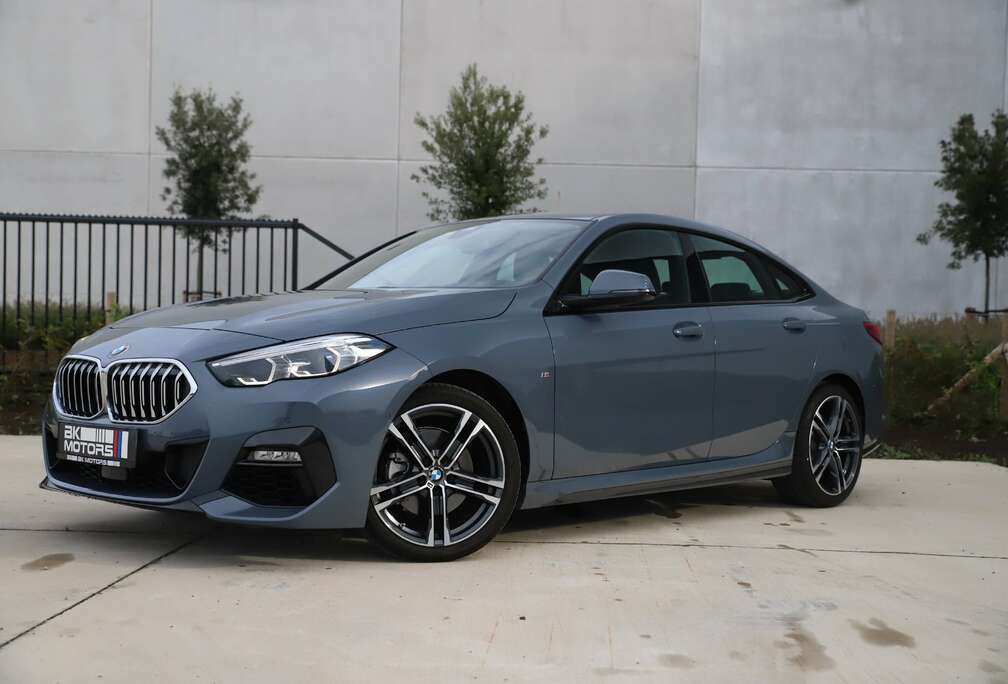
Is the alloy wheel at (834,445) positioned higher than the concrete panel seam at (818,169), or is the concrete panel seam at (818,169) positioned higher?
the concrete panel seam at (818,169)

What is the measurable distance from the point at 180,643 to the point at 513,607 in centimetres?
115

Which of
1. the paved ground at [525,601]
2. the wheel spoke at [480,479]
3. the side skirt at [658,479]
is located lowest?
the paved ground at [525,601]

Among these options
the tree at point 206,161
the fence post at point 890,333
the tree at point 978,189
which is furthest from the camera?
the tree at point 978,189

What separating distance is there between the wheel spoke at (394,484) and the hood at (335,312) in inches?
22.5

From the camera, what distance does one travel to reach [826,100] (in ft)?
77.0

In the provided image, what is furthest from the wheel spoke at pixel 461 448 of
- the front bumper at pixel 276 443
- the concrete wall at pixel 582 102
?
the concrete wall at pixel 582 102

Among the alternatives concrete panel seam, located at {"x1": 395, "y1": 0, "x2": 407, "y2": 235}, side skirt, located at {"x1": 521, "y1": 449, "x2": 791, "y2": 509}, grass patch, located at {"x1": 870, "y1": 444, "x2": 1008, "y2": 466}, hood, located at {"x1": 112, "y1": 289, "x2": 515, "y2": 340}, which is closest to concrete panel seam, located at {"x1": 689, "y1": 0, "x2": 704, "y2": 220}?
concrete panel seam, located at {"x1": 395, "y1": 0, "x2": 407, "y2": 235}

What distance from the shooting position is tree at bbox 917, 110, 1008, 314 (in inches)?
821

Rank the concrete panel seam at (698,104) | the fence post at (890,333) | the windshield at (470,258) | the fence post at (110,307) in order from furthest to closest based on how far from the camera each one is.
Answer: the concrete panel seam at (698,104)
the fence post at (890,333)
the fence post at (110,307)
the windshield at (470,258)

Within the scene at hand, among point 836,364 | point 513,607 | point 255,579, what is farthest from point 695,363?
point 255,579

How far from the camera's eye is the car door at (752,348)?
6066 mm

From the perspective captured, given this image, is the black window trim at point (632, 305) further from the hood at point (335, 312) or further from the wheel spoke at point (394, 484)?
the wheel spoke at point (394, 484)

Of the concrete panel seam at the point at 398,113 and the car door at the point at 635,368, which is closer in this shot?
the car door at the point at 635,368

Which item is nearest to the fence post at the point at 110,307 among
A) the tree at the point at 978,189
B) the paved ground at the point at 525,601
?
the paved ground at the point at 525,601
